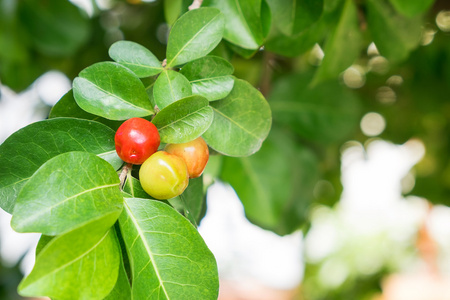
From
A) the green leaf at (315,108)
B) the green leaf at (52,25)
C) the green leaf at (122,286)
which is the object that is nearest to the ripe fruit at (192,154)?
the green leaf at (122,286)

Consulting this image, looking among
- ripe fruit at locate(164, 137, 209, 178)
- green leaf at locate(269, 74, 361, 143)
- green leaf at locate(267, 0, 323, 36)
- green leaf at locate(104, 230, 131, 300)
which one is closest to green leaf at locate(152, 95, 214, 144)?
ripe fruit at locate(164, 137, 209, 178)

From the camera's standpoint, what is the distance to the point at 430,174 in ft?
5.19

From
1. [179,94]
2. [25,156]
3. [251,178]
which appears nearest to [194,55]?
[179,94]

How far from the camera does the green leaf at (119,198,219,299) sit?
1.13 feet

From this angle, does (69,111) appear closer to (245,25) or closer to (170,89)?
(170,89)

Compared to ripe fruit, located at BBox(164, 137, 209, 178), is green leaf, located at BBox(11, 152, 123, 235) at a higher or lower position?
higher

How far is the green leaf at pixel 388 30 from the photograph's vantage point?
0.75 meters

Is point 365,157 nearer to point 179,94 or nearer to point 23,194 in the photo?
point 179,94

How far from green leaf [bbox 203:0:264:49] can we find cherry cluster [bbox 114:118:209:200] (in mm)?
186

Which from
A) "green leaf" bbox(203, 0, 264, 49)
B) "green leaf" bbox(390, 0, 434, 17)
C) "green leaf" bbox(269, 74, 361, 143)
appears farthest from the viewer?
"green leaf" bbox(269, 74, 361, 143)

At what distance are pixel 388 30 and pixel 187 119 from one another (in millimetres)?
520

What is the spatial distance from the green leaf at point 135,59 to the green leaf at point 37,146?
0.24 feet

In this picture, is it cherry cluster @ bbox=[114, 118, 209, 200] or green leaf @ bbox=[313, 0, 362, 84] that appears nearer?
cherry cluster @ bbox=[114, 118, 209, 200]

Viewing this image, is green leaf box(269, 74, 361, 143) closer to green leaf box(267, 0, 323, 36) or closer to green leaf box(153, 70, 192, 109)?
green leaf box(267, 0, 323, 36)
